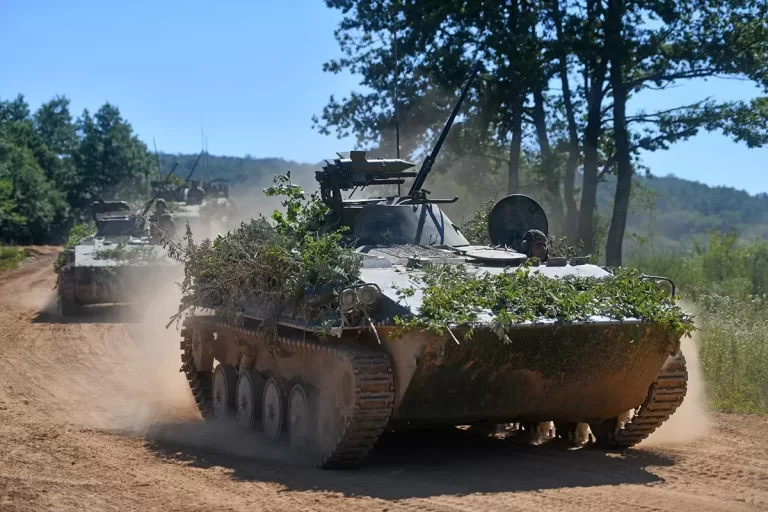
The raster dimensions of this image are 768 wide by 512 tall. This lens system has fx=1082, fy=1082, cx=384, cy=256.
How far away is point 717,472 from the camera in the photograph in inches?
310

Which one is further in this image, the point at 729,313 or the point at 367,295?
the point at 729,313

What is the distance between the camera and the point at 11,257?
113ft

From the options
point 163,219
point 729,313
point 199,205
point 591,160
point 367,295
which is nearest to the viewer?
point 367,295

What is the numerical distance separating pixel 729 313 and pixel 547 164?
6707 millimetres

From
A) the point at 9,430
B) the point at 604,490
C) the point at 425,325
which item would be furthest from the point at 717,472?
the point at 9,430

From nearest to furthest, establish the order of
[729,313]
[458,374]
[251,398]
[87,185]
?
1. [458,374]
2. [251,398]
3. [729,313]
4. [87,185]

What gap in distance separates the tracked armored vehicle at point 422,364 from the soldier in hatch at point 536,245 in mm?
95

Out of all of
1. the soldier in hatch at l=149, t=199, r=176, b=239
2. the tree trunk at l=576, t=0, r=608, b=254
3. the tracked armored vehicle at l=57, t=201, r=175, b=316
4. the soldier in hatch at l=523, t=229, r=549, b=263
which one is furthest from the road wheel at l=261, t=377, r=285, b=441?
the soldier in hatch at l=149, t=199, r=176, b=239

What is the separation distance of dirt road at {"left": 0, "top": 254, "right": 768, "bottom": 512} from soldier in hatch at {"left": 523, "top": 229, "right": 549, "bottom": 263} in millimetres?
1673

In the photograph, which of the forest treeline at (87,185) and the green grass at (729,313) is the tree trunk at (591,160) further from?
the forest treeline at (87,185)

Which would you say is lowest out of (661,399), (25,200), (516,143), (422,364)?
(661,399)

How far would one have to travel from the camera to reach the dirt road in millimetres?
6680

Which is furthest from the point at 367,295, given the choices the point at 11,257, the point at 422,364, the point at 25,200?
the point at 25,200

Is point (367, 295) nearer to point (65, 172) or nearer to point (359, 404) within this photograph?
point (359, 404)
